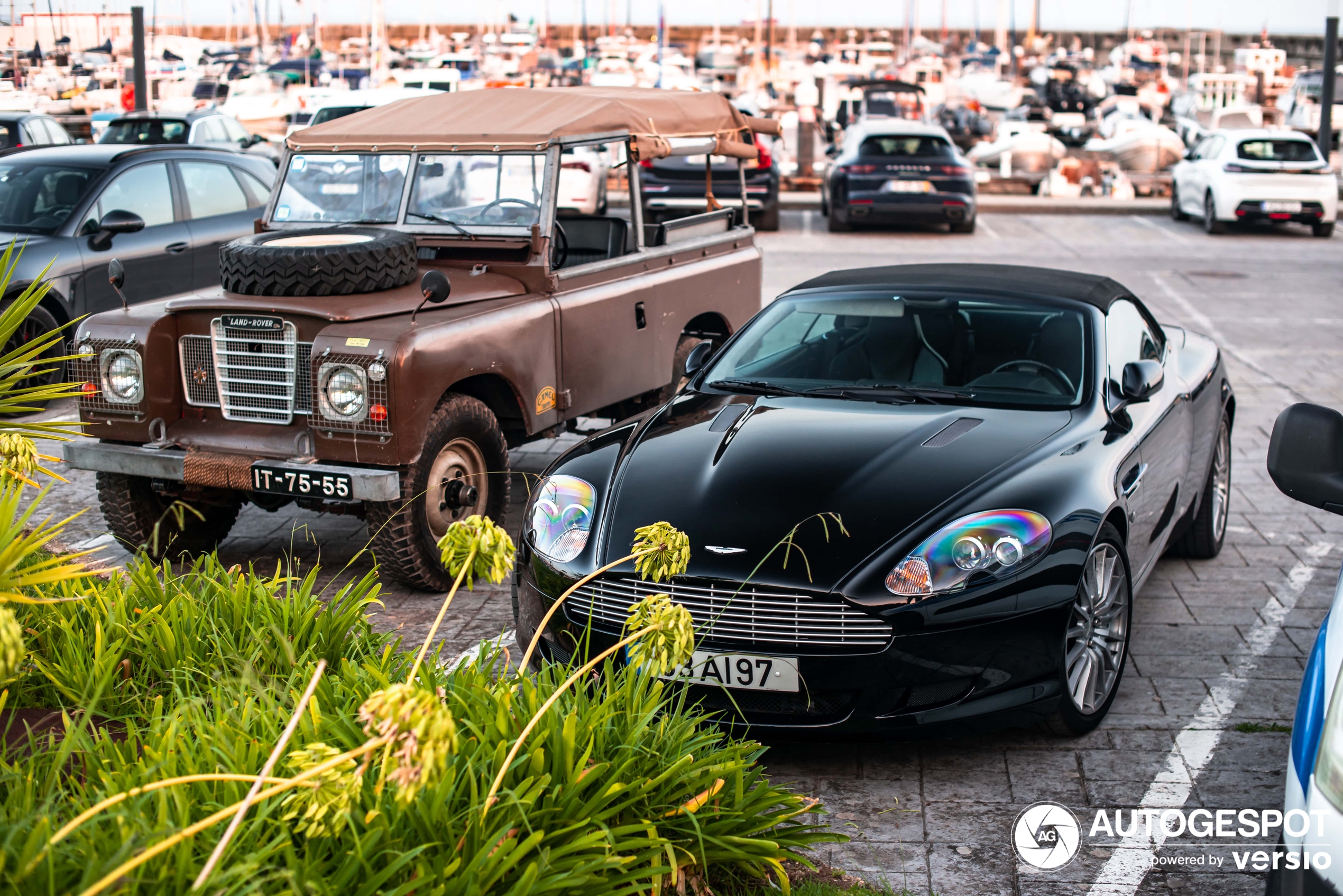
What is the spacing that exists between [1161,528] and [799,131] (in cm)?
2427

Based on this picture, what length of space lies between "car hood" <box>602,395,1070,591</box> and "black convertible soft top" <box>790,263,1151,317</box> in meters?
0.87

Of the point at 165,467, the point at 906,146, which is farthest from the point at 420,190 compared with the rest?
the point at 906,146

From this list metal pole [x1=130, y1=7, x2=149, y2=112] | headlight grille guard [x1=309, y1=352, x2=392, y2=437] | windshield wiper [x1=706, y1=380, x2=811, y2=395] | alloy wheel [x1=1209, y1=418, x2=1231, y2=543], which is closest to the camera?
windshield wiper [x1=706, y1=380, x2=811, y2=395]

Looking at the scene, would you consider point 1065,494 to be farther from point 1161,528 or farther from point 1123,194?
point 1123,194

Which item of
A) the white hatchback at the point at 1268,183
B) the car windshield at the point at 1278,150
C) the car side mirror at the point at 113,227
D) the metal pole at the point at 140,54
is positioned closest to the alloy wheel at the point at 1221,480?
the car side mirror at the point at 113,227

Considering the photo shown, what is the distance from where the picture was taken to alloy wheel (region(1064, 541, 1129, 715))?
178 inches

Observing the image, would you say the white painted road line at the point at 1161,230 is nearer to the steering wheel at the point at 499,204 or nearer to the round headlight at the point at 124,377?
the steering wheel at the point at 499,204

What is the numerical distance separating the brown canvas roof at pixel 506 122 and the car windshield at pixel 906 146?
1348cm

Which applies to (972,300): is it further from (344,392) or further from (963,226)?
(963,226)

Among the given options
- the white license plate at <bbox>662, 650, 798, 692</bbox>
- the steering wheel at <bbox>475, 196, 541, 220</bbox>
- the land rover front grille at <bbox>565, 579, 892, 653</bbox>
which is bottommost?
the white license plate at <bbox>662, 650, 798, 692</bbox>

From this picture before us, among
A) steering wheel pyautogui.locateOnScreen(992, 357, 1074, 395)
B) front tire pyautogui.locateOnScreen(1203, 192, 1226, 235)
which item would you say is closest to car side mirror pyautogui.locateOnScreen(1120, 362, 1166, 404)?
steering wheel pyautogui.locateOnScreen(992, 357, 1074, 395)

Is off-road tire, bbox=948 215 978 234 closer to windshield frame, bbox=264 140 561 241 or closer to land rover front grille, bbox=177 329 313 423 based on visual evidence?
windshield frame, bbox=264 140 561 241

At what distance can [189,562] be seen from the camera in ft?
22.1

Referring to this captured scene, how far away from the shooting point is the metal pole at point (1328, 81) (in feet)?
83.8
